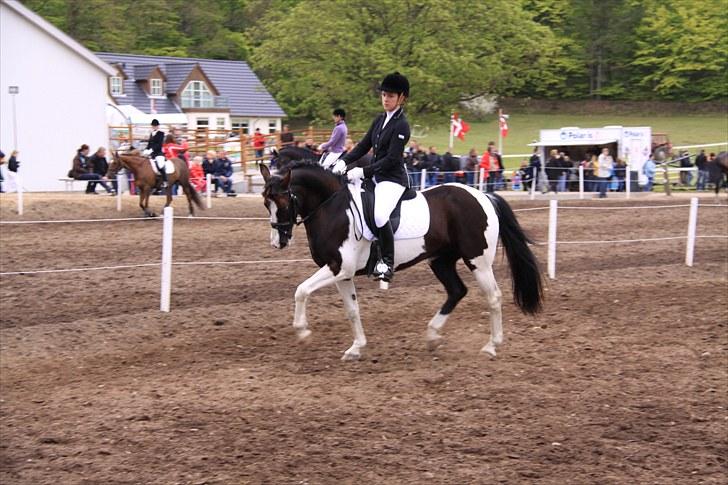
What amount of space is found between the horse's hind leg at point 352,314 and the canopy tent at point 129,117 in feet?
104

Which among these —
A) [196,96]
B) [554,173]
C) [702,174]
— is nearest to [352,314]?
[554,173]

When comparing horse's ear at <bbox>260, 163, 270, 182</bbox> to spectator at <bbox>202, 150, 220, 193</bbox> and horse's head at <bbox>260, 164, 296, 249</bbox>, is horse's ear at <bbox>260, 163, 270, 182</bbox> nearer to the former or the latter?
horse's head at <bbox>260, 164, 296, 249</bbox>

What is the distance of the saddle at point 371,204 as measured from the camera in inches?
357

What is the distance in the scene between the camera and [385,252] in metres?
9.16

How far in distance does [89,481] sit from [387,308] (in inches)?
240

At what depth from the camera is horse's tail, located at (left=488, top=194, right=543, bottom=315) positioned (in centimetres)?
990

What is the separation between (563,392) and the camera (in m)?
8.31

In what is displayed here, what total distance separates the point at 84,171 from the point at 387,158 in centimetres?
2058

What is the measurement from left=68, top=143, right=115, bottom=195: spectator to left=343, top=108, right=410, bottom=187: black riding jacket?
59.0 feet

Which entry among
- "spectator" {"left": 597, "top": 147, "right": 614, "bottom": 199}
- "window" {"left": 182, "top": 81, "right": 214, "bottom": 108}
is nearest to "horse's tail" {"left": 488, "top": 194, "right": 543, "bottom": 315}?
"spectator" {"left": 597, "top": 147, "right": 614, "bottom": 199}

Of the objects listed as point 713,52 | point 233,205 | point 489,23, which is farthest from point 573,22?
point 233,205

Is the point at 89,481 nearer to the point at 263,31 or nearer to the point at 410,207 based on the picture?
the point at 410,207

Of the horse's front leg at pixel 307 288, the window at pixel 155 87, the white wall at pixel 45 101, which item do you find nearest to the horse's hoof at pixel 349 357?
the horse's front leg at pixel 307 288

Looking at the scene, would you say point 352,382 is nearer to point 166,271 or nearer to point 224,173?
point 166,271
